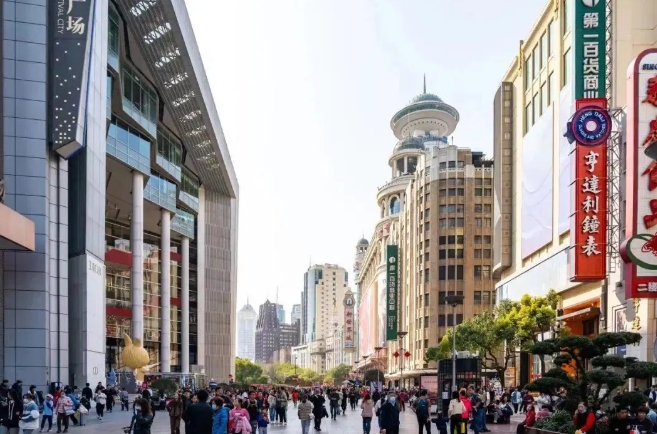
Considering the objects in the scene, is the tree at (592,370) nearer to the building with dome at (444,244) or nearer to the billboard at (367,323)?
the building with dome at (444,244)

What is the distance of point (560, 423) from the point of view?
68.8ft

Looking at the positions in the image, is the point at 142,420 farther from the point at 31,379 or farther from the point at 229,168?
the point at 229,168

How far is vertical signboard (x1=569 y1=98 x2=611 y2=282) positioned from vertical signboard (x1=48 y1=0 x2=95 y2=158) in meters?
21.4

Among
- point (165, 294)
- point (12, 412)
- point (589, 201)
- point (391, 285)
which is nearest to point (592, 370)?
point (12, 412)

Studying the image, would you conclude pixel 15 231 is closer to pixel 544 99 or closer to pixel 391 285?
A: pixel 544 99

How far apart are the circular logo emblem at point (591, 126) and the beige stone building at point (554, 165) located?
1016mm

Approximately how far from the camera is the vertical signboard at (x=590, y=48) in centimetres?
4038

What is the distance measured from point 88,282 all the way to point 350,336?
164151 mm

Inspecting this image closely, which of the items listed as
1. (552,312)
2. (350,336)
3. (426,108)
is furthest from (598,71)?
(350,336)

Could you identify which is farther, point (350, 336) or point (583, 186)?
point (350, 336)

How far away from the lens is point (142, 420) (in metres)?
14.6

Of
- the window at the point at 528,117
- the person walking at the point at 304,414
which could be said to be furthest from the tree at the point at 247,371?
the person walking at the point at 304,414

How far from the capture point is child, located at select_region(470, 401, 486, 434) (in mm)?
27948

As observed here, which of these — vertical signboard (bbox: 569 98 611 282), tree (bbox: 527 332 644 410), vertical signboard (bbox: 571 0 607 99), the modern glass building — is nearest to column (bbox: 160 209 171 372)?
the modern glass building
